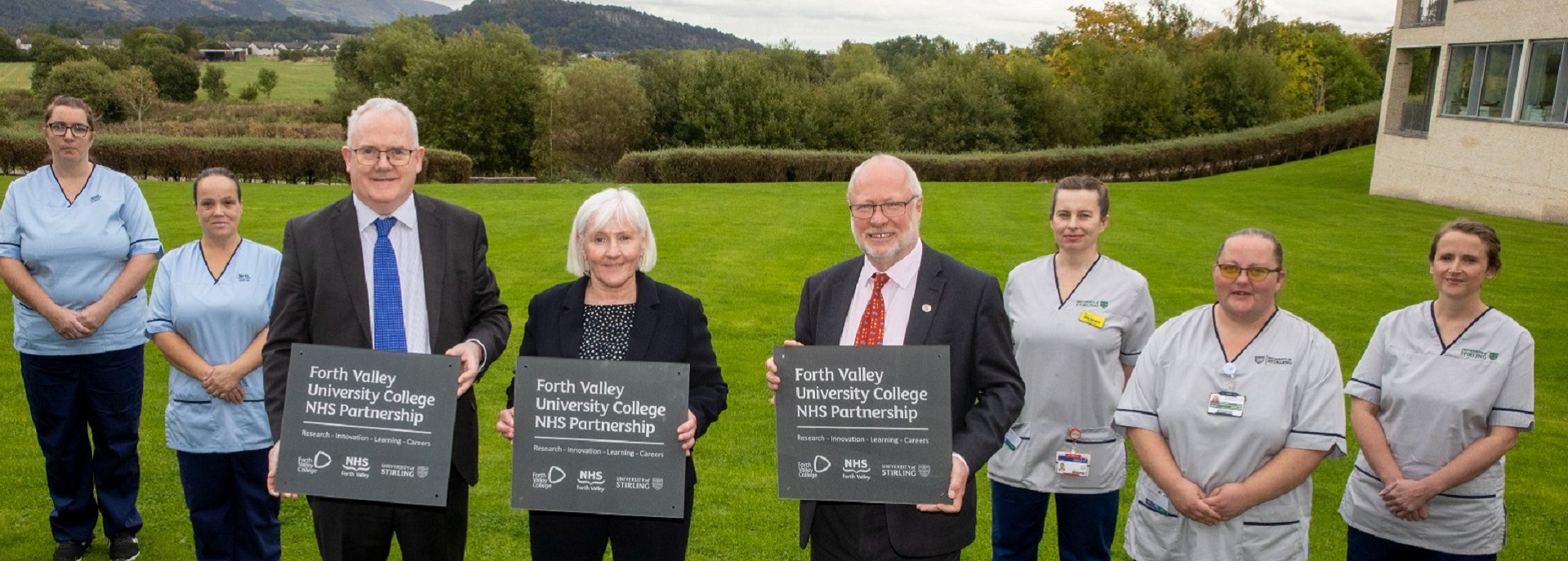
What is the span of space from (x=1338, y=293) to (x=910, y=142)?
36.6 meters

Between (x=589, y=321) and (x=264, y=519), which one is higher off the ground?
(x=589, y=321)

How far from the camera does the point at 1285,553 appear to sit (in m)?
3.76

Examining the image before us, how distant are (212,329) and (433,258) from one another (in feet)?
5.89

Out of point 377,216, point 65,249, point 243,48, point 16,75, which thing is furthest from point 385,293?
point 243,48

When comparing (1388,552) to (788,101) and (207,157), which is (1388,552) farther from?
(788,101)

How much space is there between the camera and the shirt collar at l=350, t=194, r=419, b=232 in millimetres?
3631

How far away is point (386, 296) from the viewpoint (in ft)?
11.9

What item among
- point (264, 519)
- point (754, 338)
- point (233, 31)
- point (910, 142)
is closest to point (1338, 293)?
point (754, 338)

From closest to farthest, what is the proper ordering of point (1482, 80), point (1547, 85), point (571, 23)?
point (1547, 85) < point (1482, 80) < point (571, 23)

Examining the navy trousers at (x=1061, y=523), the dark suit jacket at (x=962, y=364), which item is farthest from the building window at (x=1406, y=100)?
the dark suit jacket at (x=962, y=364)

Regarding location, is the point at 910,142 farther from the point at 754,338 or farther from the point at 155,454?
the point at 155,454

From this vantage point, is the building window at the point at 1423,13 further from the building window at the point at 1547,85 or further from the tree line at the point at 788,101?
the tree line at the point at 788,101

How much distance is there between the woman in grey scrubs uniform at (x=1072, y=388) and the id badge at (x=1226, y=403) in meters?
0.85

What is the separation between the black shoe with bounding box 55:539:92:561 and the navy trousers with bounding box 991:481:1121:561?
4836 millimetres
